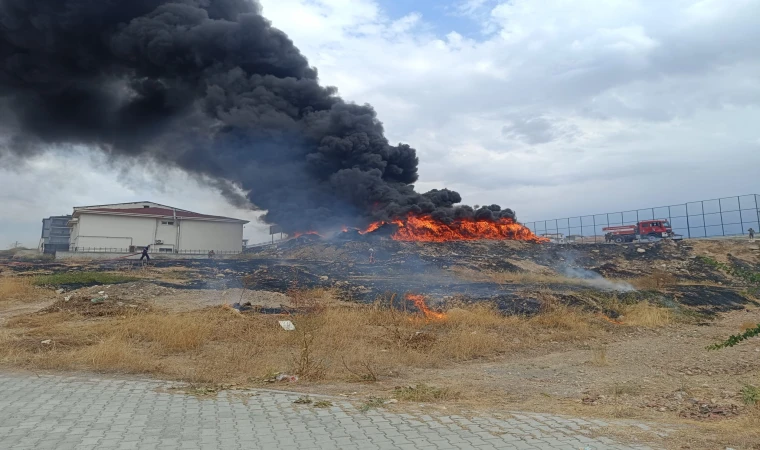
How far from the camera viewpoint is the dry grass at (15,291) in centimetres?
1297

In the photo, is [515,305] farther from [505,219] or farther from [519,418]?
[505,219]

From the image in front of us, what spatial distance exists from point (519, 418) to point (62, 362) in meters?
5.64

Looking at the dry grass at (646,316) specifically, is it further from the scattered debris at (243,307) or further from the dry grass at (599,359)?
the scattered debris at (243,307)

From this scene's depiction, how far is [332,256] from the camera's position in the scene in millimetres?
27281

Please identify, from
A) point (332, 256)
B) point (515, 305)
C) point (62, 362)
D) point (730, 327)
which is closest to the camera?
point (62, 362)

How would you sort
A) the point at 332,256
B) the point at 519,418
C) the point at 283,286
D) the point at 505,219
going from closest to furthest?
the point at 519,418 → the point at 283,286 → the point at 332,256 → the point at 505,219

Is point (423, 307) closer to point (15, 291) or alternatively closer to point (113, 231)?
point (15, 291)

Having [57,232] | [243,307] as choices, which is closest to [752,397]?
[243,307]

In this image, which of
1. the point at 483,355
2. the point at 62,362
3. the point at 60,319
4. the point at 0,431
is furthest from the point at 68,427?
the point at 60,319

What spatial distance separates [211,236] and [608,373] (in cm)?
3415

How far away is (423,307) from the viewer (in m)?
11.7

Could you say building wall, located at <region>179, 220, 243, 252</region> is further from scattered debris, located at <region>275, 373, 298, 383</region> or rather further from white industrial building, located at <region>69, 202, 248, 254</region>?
scattered debris, located at <region>275, 373, 298, 383</region>

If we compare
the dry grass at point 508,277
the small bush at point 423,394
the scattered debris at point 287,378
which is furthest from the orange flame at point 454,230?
the small bush at point 423,394

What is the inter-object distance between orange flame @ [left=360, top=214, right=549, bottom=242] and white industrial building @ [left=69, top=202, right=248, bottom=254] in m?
12.9
